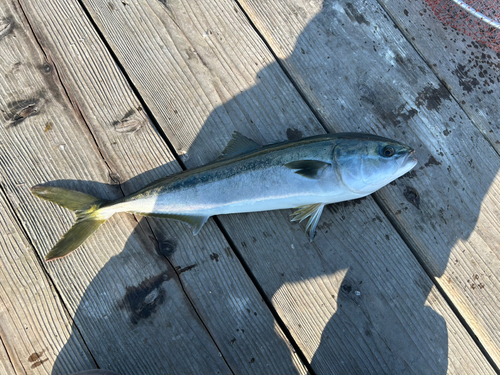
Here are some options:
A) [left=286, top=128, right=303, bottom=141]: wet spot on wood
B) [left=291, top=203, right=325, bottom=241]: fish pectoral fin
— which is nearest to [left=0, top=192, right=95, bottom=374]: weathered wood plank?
[left=291, top=203, right=325, bottom=241]: fish pectoral fin

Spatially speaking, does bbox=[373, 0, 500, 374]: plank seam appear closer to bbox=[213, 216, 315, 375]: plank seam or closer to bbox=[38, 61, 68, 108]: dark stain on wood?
bbox=[213, 216, 315, 375]: plank seam

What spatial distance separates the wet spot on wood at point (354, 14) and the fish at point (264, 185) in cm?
120

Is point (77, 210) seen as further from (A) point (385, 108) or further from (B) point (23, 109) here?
(A) point (385, 108)

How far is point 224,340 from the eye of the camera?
2.25 m

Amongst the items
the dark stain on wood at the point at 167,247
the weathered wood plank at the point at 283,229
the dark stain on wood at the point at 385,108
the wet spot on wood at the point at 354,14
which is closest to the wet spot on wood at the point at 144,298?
the dark stain on wood at the point at 167,247

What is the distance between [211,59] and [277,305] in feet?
7.23

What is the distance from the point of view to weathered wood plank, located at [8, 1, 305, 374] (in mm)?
2244

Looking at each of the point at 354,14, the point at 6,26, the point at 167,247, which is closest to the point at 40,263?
the point at 167,247

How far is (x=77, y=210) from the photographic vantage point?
7.57 feet

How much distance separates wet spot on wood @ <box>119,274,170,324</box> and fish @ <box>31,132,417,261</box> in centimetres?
53

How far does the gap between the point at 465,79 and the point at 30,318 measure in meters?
4.21

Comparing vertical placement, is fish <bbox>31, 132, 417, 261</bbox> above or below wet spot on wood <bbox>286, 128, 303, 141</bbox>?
below

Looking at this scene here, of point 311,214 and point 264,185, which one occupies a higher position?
point 264,185

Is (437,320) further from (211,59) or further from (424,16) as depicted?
(211,59)
